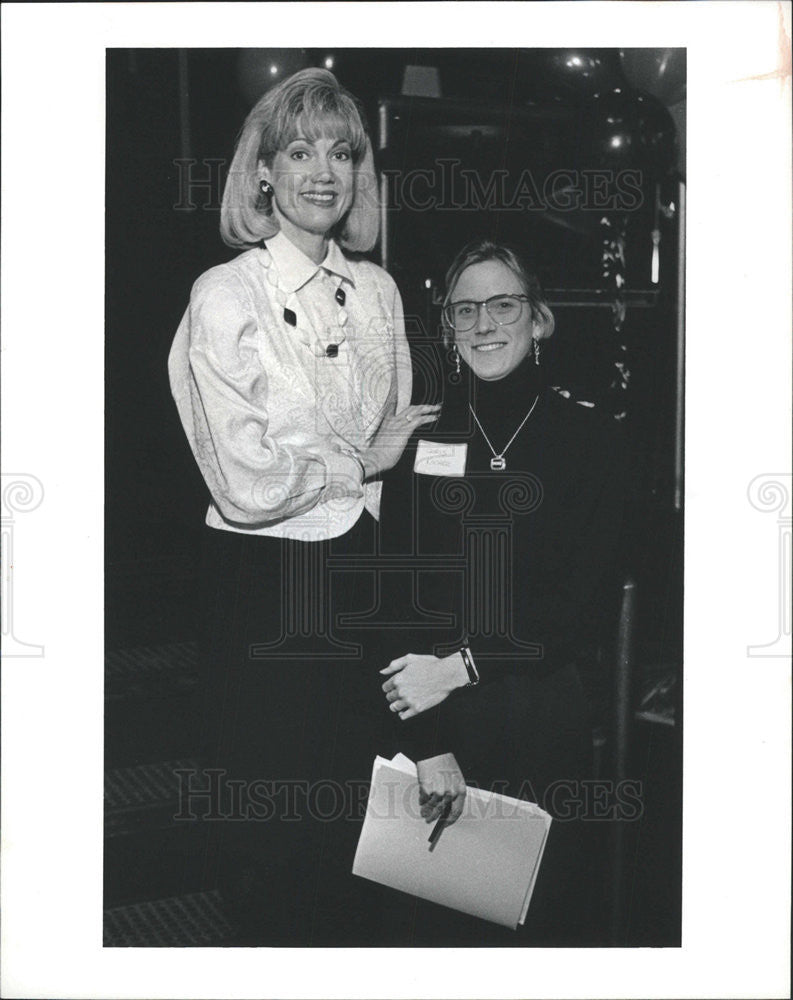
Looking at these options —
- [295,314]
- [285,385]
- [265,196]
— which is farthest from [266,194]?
[285,385]

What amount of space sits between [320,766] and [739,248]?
1.16 m

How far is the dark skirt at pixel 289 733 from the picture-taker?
85.7 inches

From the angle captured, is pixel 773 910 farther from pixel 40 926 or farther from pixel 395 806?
pixel 40 926

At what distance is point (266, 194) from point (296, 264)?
0.42 feet

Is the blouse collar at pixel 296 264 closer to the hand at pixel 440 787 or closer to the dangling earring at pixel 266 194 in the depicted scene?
the dangling earring at pixel 266 194

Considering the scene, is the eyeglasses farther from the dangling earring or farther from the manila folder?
the manila folder

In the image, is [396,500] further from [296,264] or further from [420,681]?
[296,264]

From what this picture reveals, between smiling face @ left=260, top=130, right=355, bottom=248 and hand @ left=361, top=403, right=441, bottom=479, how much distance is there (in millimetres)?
353

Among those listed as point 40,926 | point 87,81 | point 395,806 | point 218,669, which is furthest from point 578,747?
point 87,81

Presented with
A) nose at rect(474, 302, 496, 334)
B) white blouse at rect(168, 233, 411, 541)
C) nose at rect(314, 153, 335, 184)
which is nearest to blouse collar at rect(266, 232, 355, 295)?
white blouse at rect(168, 233, 411, 541)

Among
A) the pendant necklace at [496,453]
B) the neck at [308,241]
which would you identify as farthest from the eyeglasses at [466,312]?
the neck at [308,241]

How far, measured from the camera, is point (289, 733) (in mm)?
2195

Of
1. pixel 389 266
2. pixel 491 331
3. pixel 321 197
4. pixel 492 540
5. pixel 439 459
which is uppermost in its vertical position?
pixel 321 197

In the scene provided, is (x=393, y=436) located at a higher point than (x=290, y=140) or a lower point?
lower
